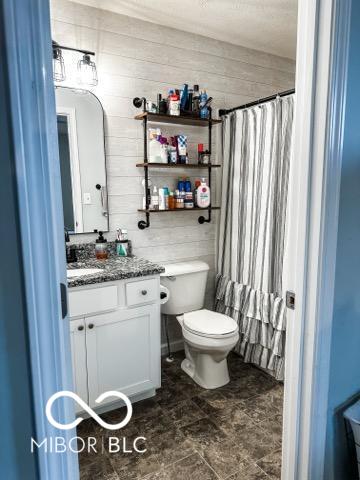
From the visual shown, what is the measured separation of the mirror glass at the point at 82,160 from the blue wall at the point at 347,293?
5.29ft

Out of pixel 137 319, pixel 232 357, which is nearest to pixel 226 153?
pixel 137 319

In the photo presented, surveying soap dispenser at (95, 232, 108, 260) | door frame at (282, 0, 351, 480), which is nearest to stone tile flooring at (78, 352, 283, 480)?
door frame at (282, 0, 351, 480)

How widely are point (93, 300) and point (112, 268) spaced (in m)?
0.25

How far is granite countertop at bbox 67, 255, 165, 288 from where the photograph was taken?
1780mm

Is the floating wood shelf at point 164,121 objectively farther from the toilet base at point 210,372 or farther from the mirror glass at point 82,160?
the toilet base at point 210,372

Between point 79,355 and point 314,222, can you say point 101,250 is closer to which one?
point 79,355

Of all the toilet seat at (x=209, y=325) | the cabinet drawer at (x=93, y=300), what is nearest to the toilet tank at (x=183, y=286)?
the toilet seat at (x=209, y=325)

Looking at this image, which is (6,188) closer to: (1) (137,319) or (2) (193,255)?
(1) (137,319)

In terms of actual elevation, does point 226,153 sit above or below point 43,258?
above

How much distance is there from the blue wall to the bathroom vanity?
1.08 metres

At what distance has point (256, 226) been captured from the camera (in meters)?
2.44

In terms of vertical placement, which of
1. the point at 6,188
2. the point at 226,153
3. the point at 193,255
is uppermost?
the point at 226,153

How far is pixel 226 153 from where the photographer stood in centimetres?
267

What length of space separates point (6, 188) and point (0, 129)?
11 cm
